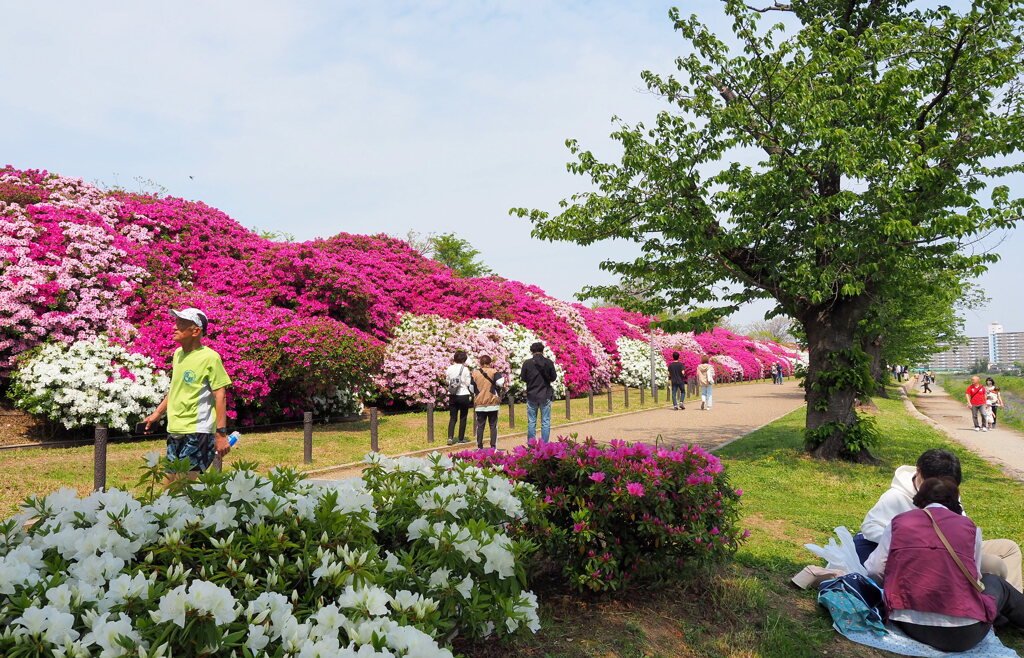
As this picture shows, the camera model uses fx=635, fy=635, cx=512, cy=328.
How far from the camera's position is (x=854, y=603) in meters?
3.87

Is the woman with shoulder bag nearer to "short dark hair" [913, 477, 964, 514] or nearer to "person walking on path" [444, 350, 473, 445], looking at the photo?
"short dark hair" [913, 477, 964, 514]

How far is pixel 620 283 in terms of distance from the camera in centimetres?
1070

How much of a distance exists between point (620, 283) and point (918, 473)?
22.5 feet

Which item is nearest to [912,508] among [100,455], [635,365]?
[100,455]

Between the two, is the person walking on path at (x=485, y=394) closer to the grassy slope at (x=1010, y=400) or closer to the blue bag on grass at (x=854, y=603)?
the blue bag on grass at (x=854, y=603)

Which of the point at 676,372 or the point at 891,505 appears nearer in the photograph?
the point at 891,505

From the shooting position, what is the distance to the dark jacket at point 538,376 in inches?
389

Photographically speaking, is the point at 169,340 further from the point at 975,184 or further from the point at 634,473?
the point at 975,184

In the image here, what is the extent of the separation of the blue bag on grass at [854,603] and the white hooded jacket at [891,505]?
33 centimetres

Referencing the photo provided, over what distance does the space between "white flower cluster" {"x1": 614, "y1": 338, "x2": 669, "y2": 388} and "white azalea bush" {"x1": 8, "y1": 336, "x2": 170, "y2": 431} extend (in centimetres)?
2089

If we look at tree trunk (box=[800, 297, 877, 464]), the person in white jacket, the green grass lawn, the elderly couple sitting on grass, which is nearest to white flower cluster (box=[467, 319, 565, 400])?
the green grass lawn

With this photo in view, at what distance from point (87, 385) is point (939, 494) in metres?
11.3

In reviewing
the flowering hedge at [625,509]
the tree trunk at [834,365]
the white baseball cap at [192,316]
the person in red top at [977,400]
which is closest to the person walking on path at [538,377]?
the tree trunk at [834,365]

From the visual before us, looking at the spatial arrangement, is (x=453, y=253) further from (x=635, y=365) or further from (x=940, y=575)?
(x=940, y=575)
